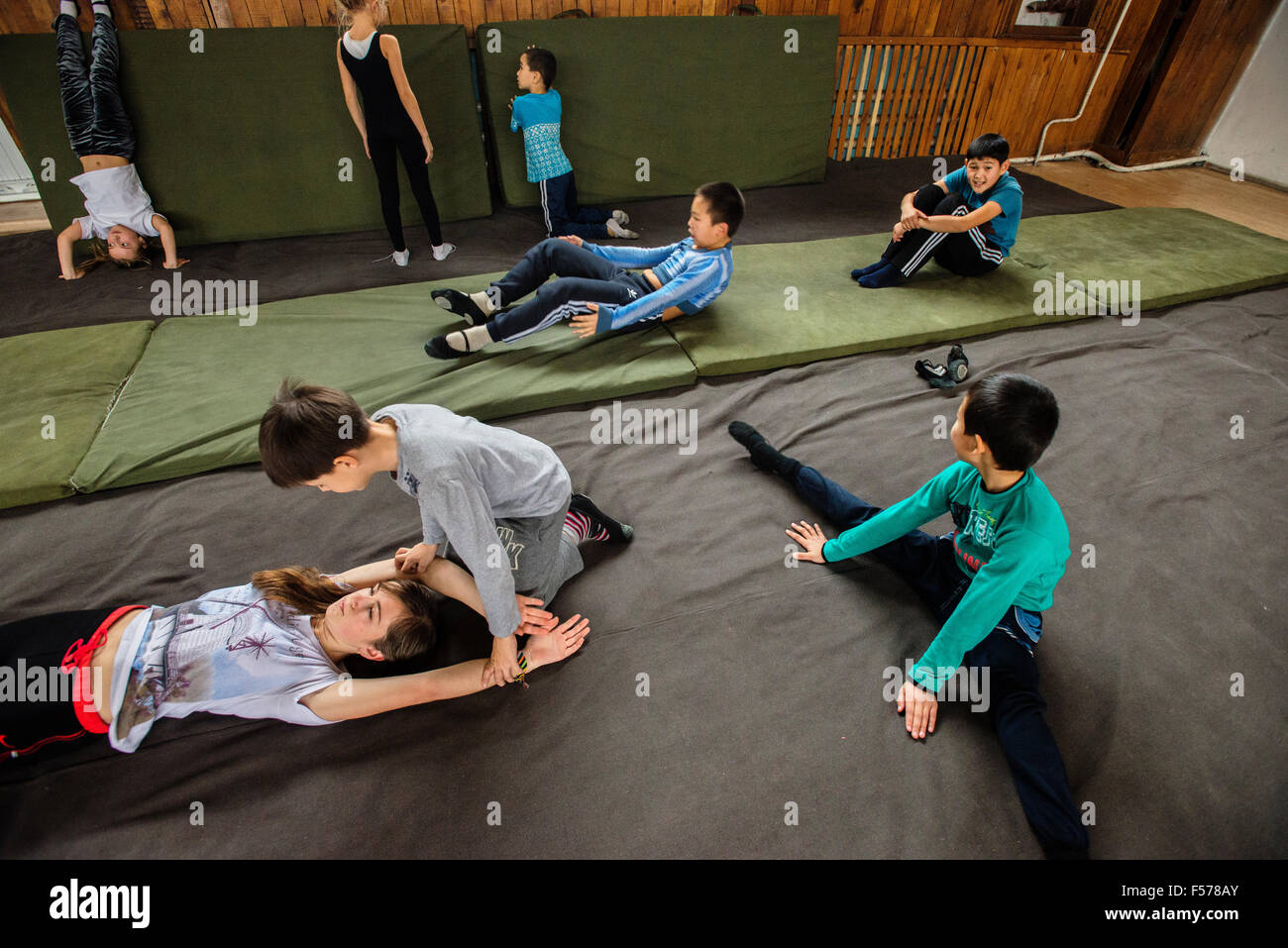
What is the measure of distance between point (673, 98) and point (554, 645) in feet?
11.7

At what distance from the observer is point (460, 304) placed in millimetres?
2408

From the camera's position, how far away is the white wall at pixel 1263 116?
5.01 m

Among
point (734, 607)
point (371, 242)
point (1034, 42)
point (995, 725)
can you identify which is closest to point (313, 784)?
point (734, 607)

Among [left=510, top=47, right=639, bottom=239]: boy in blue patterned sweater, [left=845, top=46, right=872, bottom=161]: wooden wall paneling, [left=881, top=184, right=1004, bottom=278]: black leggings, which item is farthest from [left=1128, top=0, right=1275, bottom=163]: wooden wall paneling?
[left=510, top=47, right=639, bottom=239]: boy in blue patterned sweater

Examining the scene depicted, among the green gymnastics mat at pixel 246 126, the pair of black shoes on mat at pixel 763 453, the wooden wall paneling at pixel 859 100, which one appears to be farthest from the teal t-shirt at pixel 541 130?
the wooden wall paneling at pixel 859 100

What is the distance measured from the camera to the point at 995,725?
1354 millimetres

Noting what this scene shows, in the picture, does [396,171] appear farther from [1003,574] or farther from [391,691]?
[1003,574]

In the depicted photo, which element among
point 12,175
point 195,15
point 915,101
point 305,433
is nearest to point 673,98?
point 915,101

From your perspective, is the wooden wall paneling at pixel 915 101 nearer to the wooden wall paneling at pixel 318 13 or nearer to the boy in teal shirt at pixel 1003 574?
the wooden wall paneling at pixel 318 13

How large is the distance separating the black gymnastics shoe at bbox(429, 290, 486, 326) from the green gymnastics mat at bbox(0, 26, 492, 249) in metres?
1.38

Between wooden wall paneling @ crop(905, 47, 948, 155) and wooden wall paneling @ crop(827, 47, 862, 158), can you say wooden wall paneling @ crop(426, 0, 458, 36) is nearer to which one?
wooden wall paneling @ crop(827, 47, 862, 158)

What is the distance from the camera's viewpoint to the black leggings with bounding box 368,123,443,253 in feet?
9.39
